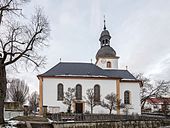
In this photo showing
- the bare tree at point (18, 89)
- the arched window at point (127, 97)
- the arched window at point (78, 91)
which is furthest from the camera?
the bare tree at point (18, 89)

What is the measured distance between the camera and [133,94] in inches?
1799

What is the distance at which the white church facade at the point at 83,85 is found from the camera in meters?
42.7

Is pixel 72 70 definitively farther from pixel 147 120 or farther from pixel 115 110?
pixel 147 120

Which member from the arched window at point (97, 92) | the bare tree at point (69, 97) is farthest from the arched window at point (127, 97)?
the bare tree at point (69, 97)

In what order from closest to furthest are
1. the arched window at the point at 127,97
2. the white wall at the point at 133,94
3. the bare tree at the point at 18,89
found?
the white wall at the point at 133,94, the arched window at the point at 127,97, the bare tree at the point at 18,89

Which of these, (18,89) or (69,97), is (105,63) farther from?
(18,89)

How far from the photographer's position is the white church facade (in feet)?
140

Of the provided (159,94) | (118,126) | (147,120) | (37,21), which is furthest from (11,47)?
(159,94)

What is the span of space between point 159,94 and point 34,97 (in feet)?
159

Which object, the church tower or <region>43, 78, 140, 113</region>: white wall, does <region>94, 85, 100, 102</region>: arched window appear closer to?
<region>43, 78, 140, 113</region>: white wall

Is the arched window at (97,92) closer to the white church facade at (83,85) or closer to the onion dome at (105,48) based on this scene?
the white church facade at (83,85)

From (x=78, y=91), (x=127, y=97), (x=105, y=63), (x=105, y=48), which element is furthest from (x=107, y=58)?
(x=78, y=91)

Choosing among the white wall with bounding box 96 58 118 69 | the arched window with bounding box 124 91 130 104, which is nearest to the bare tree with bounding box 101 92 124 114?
the arched window with bounding box 124 91 130 104

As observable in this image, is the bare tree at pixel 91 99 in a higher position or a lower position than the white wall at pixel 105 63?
lower
